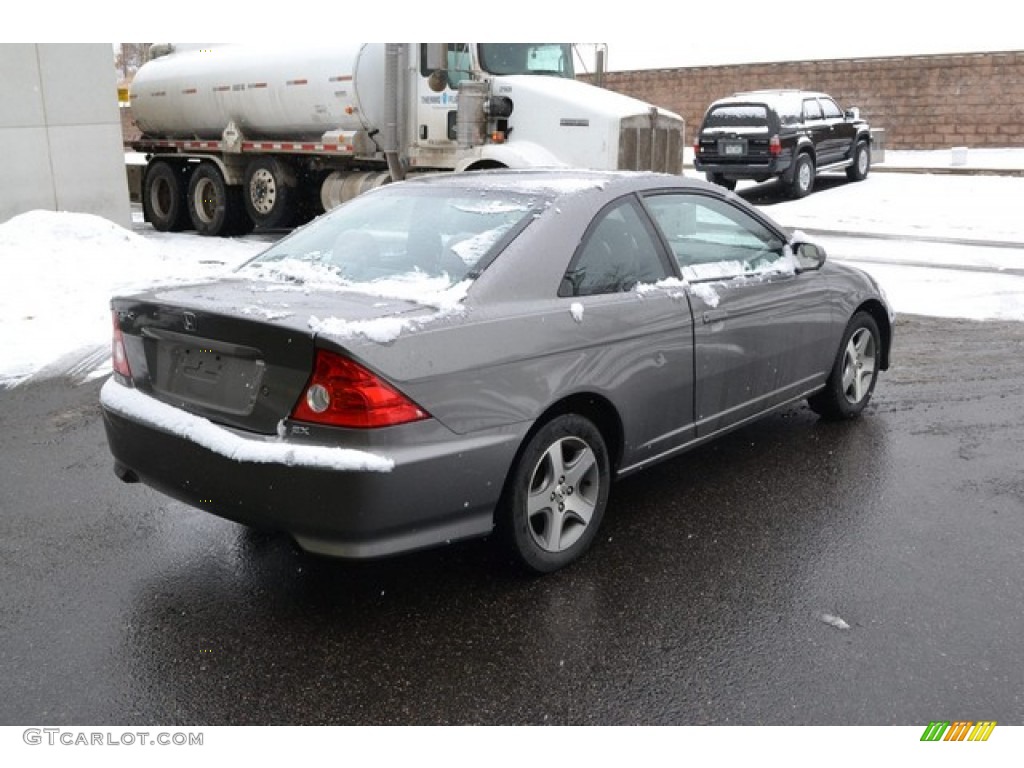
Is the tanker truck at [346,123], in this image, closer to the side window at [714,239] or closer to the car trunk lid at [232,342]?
the side window at [714,239]

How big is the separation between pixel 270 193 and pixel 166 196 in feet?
11.7

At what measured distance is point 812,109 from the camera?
22.3m

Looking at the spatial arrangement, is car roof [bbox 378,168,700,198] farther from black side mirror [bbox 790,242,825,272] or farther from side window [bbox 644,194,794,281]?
black side mirror [bbox 790,242,825,272]

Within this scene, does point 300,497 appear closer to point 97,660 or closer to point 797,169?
point 97,660

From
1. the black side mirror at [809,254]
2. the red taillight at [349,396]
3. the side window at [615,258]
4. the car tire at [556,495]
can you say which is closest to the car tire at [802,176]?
the black side mirror at [809,254]

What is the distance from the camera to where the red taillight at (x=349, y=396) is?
336 centimetres

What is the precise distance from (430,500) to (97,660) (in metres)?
1.23

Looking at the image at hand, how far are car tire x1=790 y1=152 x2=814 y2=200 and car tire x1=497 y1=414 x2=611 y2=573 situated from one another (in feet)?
60.7

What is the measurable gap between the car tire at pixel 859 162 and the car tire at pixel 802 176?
2424mm

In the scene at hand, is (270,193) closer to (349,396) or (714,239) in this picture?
(714,239)

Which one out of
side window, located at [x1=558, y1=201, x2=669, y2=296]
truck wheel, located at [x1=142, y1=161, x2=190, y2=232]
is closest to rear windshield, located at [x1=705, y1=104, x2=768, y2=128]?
truck wheel, located at [x1=142, y1=161, x2=190, y2=232]

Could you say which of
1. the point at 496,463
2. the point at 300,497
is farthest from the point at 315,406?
the point at 496,463

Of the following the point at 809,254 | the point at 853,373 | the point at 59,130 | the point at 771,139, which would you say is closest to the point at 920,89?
the point at 771,139

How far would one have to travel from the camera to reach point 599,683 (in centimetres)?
329
